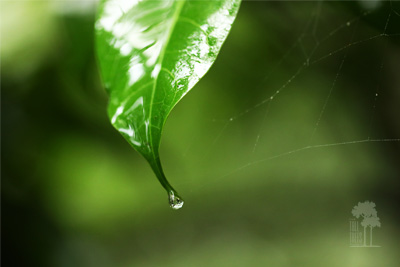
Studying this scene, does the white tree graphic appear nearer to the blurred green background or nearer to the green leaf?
the blurred green background

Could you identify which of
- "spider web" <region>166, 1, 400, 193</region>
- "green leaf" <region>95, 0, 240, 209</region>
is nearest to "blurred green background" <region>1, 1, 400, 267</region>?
"spider web" <region>166, 1, 400, 193</region>

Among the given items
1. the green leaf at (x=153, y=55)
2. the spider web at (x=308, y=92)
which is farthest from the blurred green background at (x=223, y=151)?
the green leaf at (x=153, y=55)

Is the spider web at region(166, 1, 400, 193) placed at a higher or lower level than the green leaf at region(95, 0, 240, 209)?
higher

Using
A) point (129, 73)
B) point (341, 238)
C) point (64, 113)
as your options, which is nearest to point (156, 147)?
point (129, 73)

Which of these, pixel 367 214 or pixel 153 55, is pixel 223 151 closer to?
pixel 367 214

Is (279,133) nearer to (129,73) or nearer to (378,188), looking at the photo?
(378,188)

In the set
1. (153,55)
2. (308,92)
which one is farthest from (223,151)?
(153,55)

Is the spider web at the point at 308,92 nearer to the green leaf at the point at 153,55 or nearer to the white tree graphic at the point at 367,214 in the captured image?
the white tree graphic at the point at 367,214
